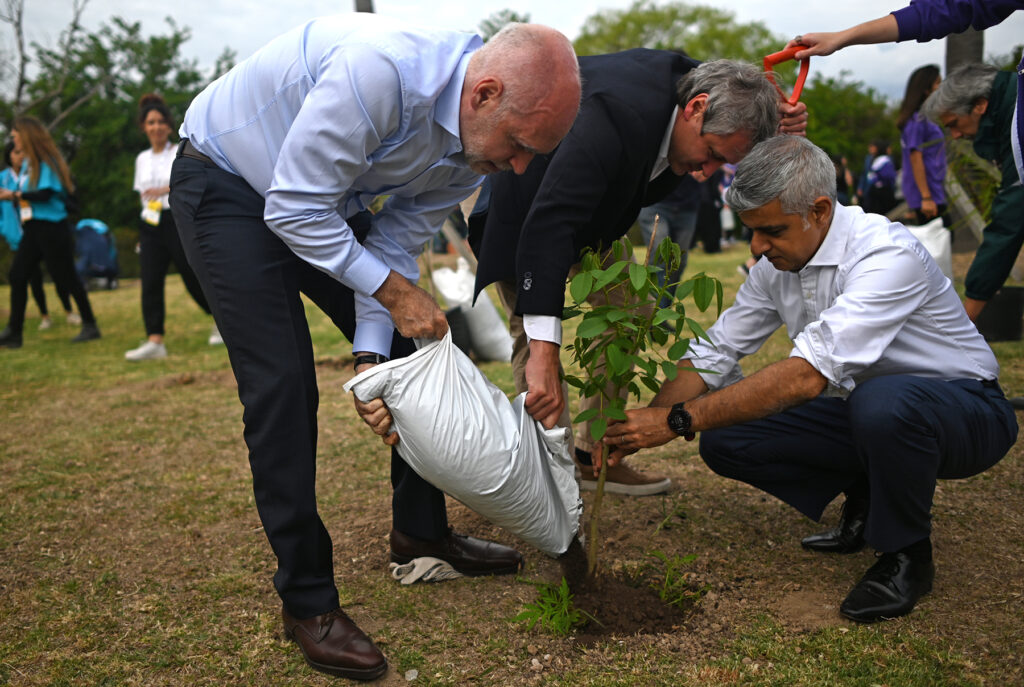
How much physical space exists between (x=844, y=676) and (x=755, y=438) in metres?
0.81

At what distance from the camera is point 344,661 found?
2057 mm

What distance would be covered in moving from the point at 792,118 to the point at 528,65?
117cm

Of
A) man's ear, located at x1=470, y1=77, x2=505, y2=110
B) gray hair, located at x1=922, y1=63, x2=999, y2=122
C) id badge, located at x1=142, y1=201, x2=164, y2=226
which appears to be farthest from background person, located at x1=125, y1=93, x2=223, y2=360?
gray hair, located at x1=922, y1=63, x2=999, y2=122

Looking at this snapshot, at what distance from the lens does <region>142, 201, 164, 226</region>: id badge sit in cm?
641

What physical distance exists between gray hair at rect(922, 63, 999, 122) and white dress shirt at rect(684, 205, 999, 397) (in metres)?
1.96

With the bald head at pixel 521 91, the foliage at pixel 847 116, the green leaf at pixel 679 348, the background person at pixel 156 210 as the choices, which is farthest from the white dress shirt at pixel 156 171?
the foliage at pixel 847 116

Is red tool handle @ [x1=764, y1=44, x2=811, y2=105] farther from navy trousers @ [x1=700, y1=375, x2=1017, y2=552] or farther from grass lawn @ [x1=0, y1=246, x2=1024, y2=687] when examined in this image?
grass lawn @ [x1=0, y1=246, x2=1024, y2=687]

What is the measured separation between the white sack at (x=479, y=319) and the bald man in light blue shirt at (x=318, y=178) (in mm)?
3263

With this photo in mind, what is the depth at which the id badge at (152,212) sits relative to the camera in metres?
6.41

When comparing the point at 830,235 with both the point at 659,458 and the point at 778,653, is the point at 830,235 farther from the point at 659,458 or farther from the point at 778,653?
the point at 659,458

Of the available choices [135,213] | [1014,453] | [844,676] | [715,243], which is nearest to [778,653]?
[844,676]

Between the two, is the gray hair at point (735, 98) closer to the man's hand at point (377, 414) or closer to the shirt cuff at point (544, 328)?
the shirt cuff at point (544, 328)

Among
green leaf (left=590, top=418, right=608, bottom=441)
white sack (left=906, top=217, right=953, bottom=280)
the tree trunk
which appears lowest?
white sack (left=906, top=217, right=953, bottom=280)

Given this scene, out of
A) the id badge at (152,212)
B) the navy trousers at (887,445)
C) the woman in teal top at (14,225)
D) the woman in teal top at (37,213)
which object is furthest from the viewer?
the woman in teal top at (14,225)
